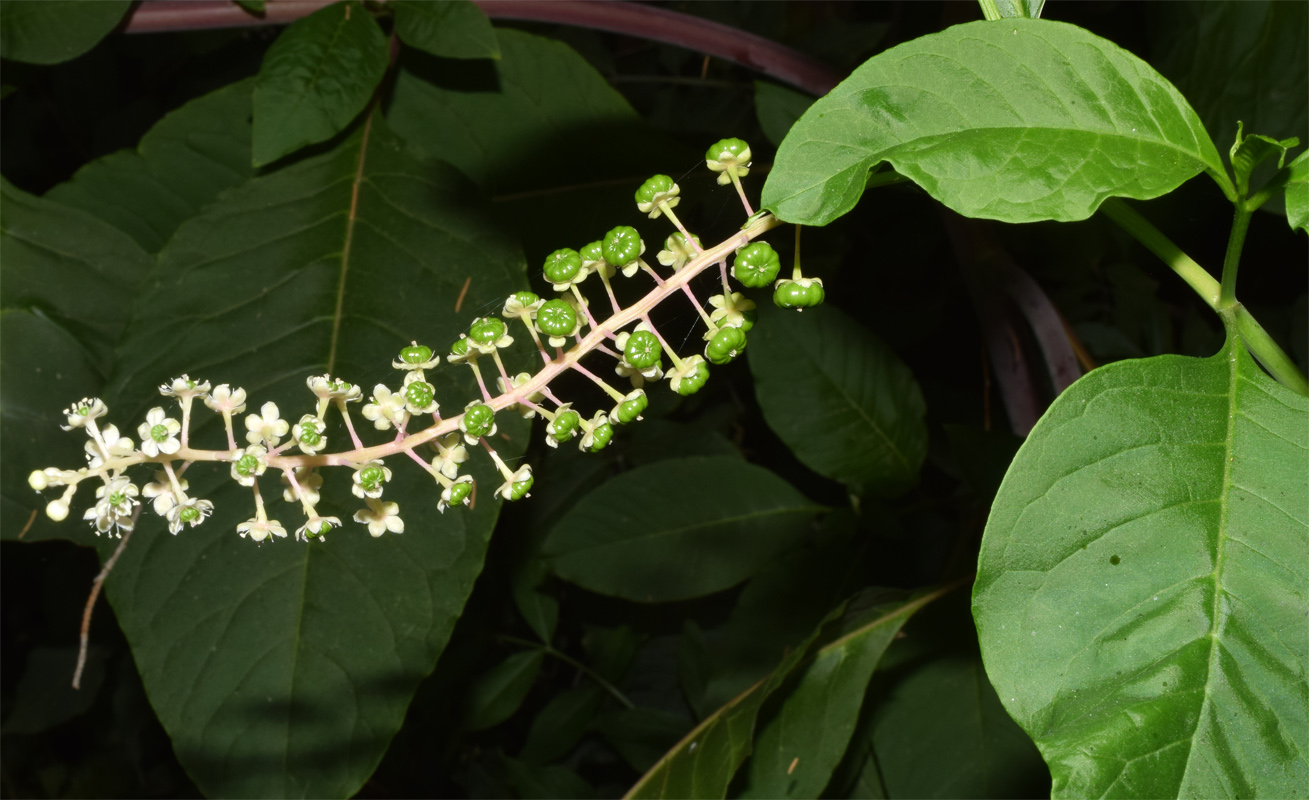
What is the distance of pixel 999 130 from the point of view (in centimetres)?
67

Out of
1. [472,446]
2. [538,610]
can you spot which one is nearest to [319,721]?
[472,446]

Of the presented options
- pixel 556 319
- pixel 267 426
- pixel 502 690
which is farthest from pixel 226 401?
pixel 502 690

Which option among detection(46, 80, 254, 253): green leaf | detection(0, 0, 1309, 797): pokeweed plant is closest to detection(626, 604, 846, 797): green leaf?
detection(0, 0, 1309, 797): pokeweed plant

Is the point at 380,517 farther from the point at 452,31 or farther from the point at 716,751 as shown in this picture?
the point at 452,31

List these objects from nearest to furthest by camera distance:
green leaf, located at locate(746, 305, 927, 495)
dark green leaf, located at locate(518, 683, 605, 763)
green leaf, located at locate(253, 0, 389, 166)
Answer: green leaf, located at locate(253, 0, 389, 166) < green leaf, located at locate(746, 305, 927, 495) < dark green leaf, located at locate(518, 683, 605, 763)

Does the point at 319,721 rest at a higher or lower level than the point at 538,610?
higher

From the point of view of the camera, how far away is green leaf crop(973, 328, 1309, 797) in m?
0.62

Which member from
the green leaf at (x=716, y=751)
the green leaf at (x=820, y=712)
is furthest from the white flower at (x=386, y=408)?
the green leaf at (x=820, y=712)

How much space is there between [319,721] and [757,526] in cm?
92

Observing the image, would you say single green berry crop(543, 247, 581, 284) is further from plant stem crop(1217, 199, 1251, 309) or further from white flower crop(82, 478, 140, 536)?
plant stem crop(1217, 199, 1251, 309)

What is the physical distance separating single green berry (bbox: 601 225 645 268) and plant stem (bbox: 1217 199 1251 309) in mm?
492

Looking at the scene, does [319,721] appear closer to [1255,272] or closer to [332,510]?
[332,510]

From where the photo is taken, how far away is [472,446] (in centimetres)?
119

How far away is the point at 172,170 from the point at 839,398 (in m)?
1.28
